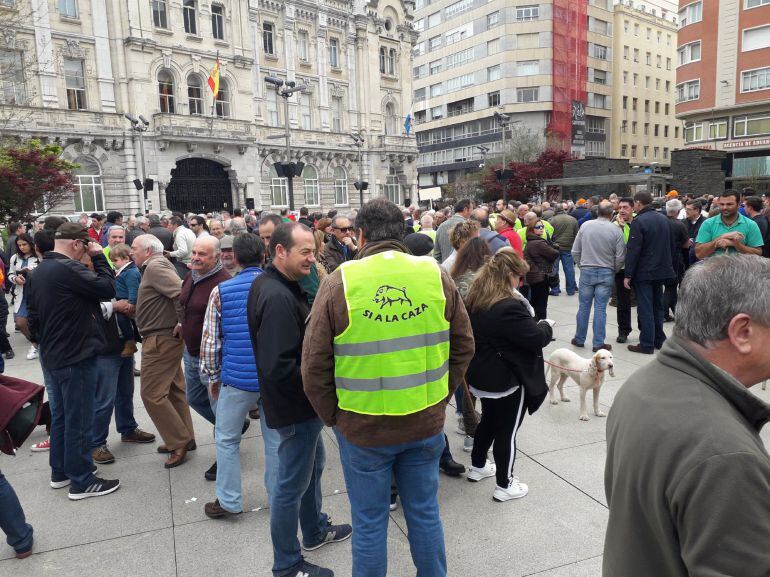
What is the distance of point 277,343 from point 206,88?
34382 millimetres

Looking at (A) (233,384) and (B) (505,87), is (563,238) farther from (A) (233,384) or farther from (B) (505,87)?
(B) (505,87)

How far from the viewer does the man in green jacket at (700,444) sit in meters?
1.21

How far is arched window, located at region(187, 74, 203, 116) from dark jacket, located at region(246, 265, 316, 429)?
3352 centimetres

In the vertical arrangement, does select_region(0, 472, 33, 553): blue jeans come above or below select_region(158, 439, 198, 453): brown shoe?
above

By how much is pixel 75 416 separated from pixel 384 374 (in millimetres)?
2861

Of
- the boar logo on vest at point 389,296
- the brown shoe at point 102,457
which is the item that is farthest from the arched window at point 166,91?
the boar logo on vest at point 389,296

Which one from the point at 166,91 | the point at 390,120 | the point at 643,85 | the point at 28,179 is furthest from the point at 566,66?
the point at 28,179

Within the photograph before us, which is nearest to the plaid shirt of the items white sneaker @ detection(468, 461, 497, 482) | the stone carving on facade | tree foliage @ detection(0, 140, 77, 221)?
white sneaker @ detection(468, 461, 497, 482)

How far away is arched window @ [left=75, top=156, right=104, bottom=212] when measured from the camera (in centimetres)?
2888

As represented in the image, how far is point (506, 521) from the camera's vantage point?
371 centimetres

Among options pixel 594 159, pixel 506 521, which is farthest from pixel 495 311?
pixel 594 159

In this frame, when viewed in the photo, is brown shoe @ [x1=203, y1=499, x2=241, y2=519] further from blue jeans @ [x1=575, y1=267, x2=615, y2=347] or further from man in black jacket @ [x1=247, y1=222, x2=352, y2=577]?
blue jeans @ [x1=575, y1=267, x2=615, y2=347]

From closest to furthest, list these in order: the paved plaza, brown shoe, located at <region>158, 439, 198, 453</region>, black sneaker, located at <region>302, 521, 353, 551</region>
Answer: the paved plaza, black sneaker, located at <region>302, 521, 353, 551</region>, brown shoe, located at <region>158, 439, 198, 453</region>

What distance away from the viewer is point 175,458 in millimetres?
4719
